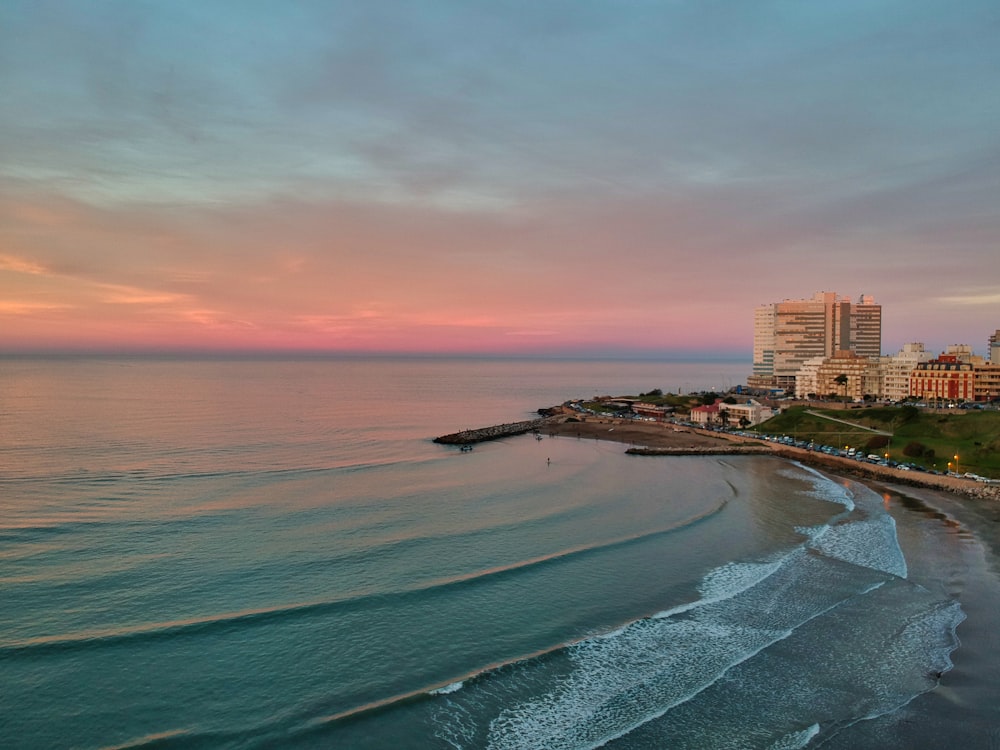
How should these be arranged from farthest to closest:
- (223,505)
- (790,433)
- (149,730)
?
1. (790,433)
2. (223,505)
3. (149,730)

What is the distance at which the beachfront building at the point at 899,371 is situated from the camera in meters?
112

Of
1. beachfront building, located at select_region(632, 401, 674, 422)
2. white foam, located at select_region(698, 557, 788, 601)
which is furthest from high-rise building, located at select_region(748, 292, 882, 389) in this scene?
white foam, located at select_region(698, 557, 788, 601)

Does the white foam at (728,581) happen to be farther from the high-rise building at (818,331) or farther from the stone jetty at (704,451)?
the high-rise building at (818,331)

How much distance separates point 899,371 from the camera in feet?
373

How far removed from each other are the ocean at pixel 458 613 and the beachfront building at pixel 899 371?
7808 centimetres

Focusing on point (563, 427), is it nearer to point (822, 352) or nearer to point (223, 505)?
point (223, 505)

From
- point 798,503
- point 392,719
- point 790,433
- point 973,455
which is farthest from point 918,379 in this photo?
point 392,719

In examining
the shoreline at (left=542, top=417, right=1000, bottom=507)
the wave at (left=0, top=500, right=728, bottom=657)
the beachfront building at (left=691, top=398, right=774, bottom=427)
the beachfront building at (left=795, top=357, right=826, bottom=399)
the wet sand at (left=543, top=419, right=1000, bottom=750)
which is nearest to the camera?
the wet sand at (left=543, top=419, right=1000, bottom=750)

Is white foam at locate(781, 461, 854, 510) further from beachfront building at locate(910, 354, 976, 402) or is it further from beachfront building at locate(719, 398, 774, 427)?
beachfront building at locate(910, 354, 976, 402)

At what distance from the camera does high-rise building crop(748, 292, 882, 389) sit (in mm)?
173750

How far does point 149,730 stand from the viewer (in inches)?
633

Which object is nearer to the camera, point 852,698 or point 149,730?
point 149,730

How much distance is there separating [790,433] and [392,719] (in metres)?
72.4

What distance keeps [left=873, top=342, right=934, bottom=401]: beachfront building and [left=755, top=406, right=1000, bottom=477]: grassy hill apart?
33646 mm
